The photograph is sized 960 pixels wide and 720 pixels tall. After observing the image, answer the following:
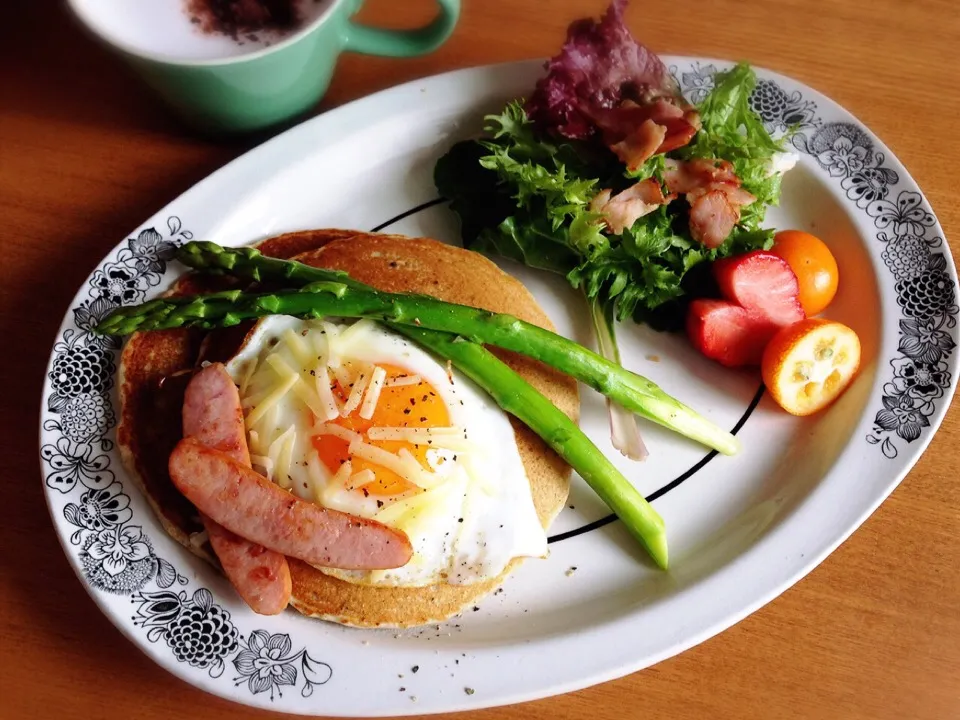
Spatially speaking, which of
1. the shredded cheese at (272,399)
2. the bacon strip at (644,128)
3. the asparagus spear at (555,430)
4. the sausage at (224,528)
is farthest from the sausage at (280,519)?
the bacon strip at (644,128)

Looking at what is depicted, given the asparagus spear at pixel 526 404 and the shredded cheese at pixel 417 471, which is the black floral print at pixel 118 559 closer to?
the asparagus spear at pixel 526 404

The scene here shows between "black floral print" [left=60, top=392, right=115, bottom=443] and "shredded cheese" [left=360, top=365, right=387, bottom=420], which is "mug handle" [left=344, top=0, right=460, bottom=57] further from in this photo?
"black floral print" [left=60, top=392, right=115, bottom=443]

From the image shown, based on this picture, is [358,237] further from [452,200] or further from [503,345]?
[503,345]

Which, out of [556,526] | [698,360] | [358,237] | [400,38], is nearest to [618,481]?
[556,526]

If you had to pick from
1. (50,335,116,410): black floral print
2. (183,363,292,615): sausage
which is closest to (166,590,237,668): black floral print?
(183,363,292,615): sausage

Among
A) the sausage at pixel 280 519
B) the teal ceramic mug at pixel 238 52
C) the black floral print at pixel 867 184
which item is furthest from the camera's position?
the black floral print at pixel 867 184
